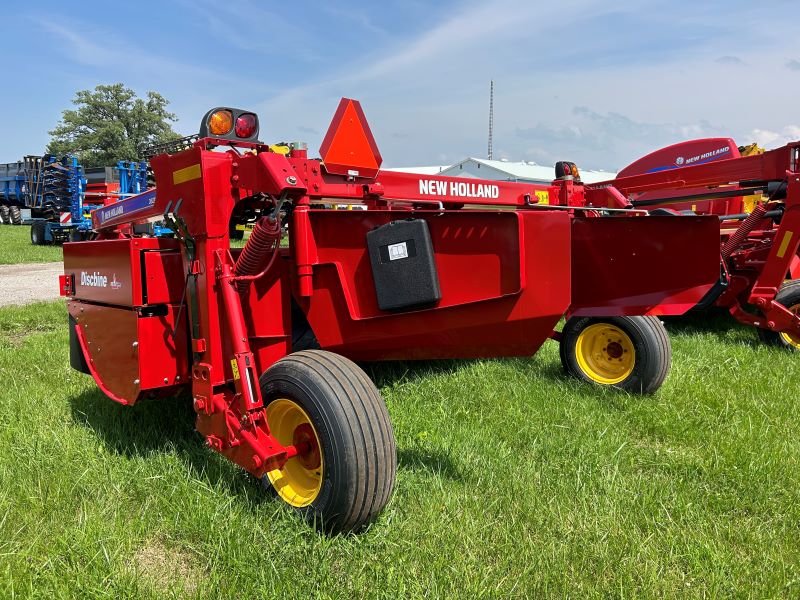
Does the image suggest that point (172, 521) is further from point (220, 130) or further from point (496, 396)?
point (496, 396)

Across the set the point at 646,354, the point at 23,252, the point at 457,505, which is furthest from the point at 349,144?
the point at 23,252

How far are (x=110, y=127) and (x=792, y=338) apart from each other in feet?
194

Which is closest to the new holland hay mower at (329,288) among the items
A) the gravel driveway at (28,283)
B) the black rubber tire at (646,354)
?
the black rubber tire at (646,354)

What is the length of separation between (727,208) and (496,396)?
5743 mm

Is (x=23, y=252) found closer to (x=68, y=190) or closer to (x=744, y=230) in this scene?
(x=68, y=190)

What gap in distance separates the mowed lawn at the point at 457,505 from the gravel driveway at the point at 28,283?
534cm

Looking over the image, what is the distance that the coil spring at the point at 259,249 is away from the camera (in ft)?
8.07

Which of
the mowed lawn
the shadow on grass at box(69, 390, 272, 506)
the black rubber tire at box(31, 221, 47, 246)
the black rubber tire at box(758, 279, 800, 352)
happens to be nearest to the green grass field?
the black rubber tire at box(31, 221, 47, 246)

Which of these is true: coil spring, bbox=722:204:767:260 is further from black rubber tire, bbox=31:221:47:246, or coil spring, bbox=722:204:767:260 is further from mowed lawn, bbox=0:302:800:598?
black rubber tire, bbox=31:221:47:246

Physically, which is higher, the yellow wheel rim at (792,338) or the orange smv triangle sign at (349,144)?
the orange smv triangle sign at (349,144)

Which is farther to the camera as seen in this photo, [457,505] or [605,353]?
[605,353]

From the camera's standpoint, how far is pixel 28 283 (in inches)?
408

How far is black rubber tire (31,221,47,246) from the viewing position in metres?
18.3

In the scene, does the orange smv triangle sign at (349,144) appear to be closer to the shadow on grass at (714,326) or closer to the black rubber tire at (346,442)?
the black rubber tire at (346,442)
